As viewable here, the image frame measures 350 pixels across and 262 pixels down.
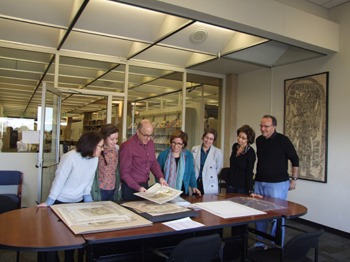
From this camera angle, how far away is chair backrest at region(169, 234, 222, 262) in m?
1.78

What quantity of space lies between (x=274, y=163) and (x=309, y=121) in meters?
2.04

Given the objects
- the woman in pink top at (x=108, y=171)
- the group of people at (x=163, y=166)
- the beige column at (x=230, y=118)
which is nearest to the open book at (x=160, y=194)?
the group of people at (x=163, y=166)

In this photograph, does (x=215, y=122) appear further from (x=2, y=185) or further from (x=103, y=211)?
(x=103, y=211)

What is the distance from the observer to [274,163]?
11.0 ft

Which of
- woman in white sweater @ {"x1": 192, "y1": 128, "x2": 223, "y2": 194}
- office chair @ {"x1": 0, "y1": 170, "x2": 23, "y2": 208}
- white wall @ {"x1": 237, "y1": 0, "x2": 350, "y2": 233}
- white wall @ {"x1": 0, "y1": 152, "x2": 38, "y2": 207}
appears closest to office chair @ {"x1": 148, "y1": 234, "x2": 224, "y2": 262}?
woman in white sweater @ {"x1": 192, "y1": 128, "x2": 223, "y2": 194}

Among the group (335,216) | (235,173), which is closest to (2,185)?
(235,173)

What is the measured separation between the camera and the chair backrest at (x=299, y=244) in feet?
Result: 6.84

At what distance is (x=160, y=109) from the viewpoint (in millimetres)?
6797

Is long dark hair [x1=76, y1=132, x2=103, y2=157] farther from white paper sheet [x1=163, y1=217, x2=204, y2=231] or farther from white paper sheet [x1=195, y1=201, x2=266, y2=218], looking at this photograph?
white paper sheet [x1=195, y1=201, x2=266, y2=218]

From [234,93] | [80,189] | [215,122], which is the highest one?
[234,93]

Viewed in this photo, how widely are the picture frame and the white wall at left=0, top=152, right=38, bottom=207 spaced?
4.46 metres

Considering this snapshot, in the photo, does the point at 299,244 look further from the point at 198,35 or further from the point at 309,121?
the point at 198,35

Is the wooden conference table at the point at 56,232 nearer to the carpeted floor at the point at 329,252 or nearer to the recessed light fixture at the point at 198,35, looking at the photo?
the carpeted floor at the point at 329,252

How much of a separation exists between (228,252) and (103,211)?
4.74 feet
